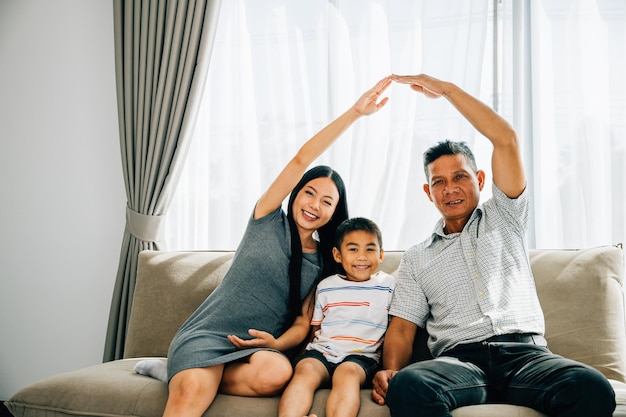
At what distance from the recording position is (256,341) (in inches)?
76.0

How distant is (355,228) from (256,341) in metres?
0.54

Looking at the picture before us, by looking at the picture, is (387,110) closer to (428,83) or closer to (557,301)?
(428,83)

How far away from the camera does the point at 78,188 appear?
11.3ft

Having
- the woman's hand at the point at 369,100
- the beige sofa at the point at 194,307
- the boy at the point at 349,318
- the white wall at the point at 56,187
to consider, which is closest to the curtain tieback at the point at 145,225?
the white wall at the point at 56,187

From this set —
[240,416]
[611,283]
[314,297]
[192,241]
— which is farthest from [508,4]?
[240,416]

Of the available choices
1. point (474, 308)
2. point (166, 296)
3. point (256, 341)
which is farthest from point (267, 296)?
point (474, 308)

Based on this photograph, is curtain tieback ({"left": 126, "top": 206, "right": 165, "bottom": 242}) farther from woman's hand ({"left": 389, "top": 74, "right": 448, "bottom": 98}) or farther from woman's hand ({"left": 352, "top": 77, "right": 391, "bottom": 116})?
woman's hand ({"left": 389, "top": 74, "right": 448, "bottom": 98})

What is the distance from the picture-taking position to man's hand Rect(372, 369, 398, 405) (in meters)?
1.73

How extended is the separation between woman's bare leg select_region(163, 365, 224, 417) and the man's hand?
0.49 m

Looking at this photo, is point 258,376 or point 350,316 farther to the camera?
point 350,316

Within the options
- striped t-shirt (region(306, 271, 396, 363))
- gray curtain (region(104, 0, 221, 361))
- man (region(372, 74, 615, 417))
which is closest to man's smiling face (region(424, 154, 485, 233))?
man (region(372, 74, 615, 417))

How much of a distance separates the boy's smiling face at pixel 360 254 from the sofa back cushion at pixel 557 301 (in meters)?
0.24

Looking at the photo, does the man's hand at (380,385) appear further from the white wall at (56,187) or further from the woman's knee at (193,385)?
the white wall at (56,187)

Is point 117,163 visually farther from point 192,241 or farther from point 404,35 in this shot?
point 404,35
